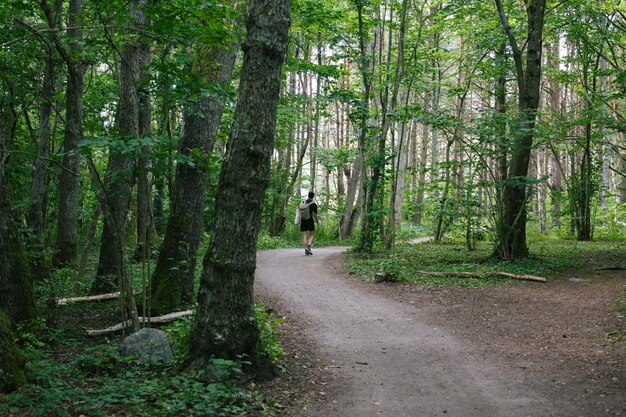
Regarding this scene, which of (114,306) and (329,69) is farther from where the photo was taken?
(329,69)

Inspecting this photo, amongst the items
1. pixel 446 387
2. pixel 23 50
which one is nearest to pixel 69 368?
pixel 446 387

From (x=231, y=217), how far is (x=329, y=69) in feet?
23.5

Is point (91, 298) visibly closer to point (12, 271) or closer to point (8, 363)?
point (12, 271)

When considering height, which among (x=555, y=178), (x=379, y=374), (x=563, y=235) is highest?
(x=555, y=178)

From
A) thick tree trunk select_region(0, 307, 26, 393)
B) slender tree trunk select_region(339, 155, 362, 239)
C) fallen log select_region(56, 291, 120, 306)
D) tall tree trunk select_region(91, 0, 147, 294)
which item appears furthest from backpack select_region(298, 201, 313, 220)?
thick tree trunk select_region(0, 307, 26, 393)

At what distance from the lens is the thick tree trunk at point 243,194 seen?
17.9 ft

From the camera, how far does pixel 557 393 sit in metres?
5.43

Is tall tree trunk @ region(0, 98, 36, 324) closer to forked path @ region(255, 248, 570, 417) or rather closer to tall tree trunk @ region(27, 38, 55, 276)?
tall tree trunk @ region(27, 38, 55, 276)

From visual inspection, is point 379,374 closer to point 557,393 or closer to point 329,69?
point 557,393

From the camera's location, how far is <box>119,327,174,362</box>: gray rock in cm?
617

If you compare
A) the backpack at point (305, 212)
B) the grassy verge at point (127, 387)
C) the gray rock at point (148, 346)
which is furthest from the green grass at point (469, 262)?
the gray rock at point (148, 346)

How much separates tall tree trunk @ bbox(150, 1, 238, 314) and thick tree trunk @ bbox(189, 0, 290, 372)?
290 centimetres

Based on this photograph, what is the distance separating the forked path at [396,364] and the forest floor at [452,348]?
2cm

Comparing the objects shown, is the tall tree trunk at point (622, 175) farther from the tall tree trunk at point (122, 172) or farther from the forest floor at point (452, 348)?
the tall tree trunk at point (122, 172)
